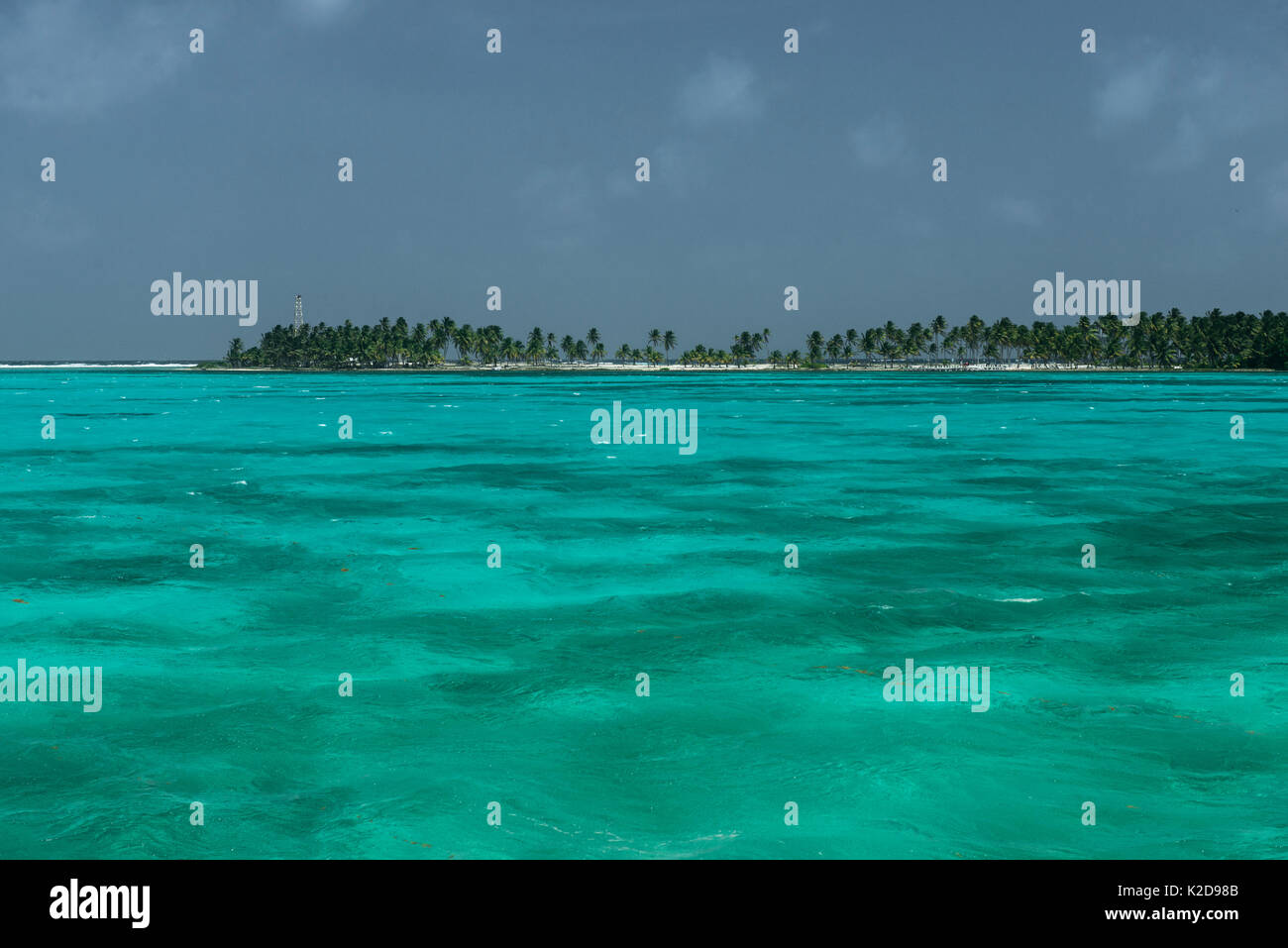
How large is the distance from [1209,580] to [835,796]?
12530 millimetres

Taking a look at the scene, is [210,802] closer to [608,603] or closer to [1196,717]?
[608,603]

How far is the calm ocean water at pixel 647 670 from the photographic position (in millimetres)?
9586

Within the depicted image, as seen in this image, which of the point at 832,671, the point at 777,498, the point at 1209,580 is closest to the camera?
the point at 832,671

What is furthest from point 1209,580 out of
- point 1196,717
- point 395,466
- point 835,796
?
point 395,466

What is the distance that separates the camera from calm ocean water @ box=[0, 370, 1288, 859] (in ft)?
31.4

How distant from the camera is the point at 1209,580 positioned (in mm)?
19656

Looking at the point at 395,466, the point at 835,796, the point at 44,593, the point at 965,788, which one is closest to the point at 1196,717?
the point at 965,788

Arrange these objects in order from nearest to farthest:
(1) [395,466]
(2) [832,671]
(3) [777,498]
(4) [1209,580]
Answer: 1. (2) [832,671]
2. (4) [1209,580]
3. (3) [777,498]
4. (1) [395,466]

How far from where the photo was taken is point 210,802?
9.91 metres

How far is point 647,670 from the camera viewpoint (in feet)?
47.0
